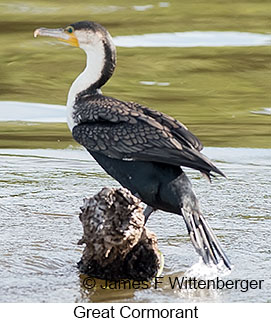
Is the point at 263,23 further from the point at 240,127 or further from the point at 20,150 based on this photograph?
the point at 20,150

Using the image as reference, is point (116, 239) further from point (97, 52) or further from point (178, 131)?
point (97, 52)

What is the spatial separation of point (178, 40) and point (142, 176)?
24.6 feet

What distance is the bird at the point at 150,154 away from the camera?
18.9 feet

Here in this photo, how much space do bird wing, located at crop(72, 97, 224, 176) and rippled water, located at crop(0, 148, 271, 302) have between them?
2.20 feet

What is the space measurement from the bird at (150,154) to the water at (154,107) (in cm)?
Answer: 32

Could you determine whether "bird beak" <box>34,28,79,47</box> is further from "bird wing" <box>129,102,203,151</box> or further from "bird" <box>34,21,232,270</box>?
"bird wing" <box>129,102,203,151</box>

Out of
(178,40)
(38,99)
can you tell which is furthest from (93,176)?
(178,40)

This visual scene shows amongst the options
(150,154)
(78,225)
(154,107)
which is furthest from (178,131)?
(154,107)

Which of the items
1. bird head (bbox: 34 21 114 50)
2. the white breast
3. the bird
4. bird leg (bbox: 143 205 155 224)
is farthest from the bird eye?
bird leg (bbox: 143 205 155 224)

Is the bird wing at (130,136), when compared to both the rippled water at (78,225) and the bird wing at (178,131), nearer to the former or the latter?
the bird wing at (178,131)

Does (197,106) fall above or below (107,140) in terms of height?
below

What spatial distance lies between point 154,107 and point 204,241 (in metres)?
4.74

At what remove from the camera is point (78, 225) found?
22.3ft

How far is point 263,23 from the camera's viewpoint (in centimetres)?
1407
